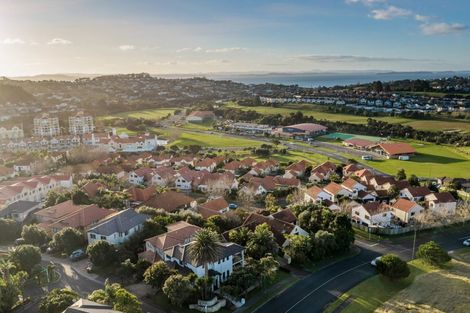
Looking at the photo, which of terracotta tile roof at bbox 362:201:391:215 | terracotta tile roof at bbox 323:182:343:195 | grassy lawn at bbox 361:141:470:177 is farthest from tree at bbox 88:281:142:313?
grassy lawn at bbox 361:141:470:177

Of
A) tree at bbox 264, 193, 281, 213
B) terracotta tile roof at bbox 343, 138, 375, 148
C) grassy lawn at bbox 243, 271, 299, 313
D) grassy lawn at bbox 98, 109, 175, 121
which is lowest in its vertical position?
grassy lawn at bbox 243, 271, 299, 313

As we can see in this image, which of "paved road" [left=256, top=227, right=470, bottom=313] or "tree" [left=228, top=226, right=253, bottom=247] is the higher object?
"tree" [left=228, top=226, right=253, bottom=247]

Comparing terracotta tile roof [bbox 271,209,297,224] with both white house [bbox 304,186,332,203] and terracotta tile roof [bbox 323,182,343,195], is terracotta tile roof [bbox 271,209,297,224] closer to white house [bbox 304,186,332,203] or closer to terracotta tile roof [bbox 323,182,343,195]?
white house [bbox 304,186,332,203]

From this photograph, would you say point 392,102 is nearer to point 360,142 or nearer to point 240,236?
point 360,142

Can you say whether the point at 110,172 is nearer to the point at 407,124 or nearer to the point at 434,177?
the point at 434,177

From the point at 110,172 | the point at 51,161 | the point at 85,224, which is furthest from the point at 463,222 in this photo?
the point at 51,161

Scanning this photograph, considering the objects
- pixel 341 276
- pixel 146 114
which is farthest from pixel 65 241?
pixel 146 114
